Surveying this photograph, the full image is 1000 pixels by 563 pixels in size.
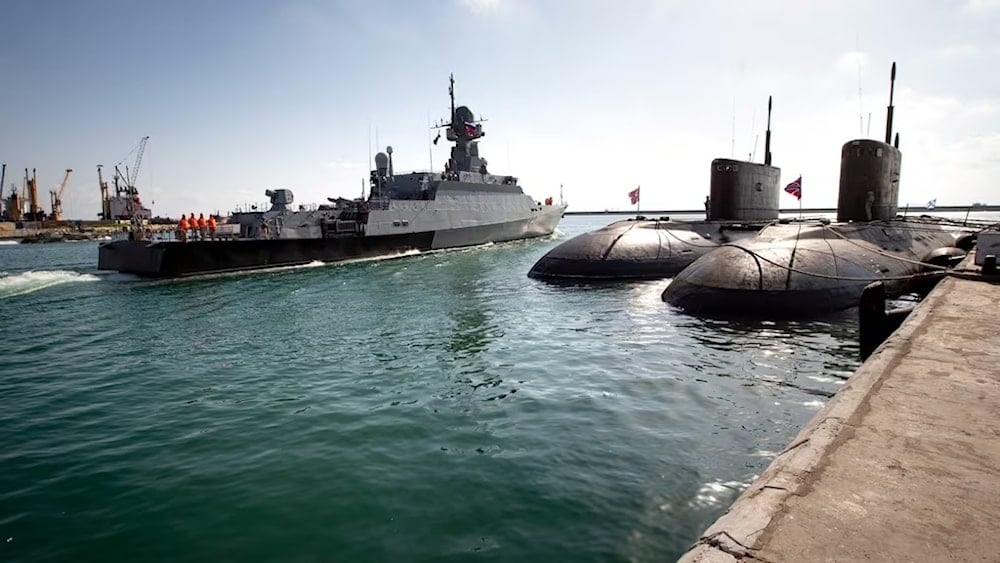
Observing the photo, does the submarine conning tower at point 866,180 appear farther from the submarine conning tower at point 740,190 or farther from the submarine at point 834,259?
the submarine conning tower at point 740,190

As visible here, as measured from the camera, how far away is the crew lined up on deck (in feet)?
91.1

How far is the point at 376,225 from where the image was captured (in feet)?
116

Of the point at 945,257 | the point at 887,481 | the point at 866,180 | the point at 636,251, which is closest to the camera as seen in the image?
the point at 887,481

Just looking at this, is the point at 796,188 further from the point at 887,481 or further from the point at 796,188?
the point at 887,481

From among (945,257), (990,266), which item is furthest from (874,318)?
(945,257)

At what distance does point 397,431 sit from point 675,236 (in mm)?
19284

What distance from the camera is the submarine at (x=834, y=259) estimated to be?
14.2 metres

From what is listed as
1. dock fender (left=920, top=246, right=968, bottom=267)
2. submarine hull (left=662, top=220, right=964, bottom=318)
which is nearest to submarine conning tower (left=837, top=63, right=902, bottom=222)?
submarine hull (left=662, top=220, right=964, bottom=318)

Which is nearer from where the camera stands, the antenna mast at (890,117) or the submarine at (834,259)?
the submarine at (834,259)

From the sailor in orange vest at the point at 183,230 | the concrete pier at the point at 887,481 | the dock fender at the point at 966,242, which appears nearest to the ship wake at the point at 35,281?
the sailor in orange vest at the point at 183,230

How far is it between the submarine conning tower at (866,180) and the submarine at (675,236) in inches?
133

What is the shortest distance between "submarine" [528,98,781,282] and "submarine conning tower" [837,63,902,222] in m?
3.38

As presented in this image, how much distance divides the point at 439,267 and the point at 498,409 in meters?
22.0

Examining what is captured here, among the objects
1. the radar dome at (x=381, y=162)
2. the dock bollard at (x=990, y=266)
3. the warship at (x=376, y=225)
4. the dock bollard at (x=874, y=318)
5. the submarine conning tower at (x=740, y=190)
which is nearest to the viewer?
the dock bollard at (x=874, y=318)
